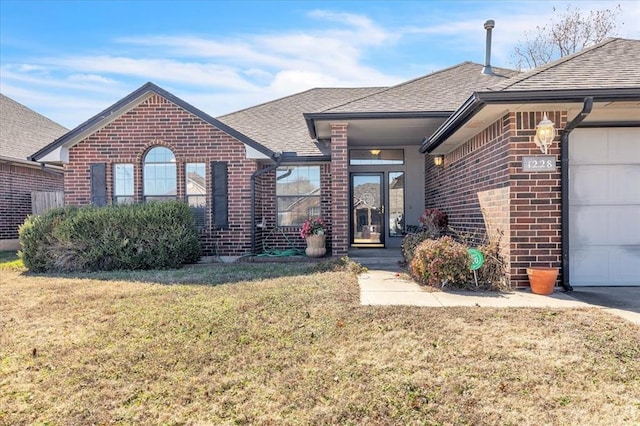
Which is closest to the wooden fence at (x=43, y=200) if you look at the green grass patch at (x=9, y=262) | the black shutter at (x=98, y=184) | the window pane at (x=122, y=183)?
the green grass patch at (x=9, y=262)

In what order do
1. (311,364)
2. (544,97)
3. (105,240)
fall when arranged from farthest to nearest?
(105,240)
(544,97)
(311,364)

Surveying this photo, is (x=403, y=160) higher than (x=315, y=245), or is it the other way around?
(x=403, y=160)

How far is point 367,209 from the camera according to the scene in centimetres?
1117

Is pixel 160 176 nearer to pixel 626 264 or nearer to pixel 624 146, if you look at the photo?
pixel 624 146

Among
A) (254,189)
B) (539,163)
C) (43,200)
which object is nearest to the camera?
(539,163)

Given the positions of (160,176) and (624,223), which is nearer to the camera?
(624,223)

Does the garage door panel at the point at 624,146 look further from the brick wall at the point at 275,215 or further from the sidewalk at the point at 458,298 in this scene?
the brick wall at the point at 275,215

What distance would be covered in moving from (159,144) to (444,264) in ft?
23.8

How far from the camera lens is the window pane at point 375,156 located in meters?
11.1

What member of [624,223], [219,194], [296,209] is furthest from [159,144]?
[624,223]

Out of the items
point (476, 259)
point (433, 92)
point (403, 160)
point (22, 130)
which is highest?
point (22, 130)

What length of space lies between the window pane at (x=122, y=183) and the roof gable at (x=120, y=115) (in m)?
1.07

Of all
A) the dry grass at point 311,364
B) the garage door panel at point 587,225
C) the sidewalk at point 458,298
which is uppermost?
the garage door panel at point 587,225

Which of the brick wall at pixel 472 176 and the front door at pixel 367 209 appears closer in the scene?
the brick wall at pixel 472 176
